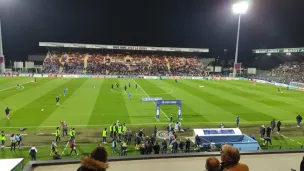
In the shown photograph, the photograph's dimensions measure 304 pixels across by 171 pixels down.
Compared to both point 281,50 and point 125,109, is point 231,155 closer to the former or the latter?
point 125,109

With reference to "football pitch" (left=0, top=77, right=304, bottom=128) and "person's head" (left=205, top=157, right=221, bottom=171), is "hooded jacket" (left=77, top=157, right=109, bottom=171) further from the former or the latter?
"football pitch" (left=0, top=77, right=304, bottom=128)

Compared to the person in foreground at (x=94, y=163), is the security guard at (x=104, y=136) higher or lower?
lower

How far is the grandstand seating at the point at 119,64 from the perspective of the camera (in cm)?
7506

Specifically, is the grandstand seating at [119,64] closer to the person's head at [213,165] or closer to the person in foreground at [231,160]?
the person in foreground at [231,160]

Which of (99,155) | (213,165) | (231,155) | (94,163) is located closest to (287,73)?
(231,155)

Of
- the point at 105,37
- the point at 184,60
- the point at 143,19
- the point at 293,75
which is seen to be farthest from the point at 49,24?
the point at 293,75

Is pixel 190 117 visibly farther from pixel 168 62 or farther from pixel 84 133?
pixel 168 62

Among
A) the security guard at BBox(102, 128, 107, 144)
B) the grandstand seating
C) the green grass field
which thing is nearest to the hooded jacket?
the green grass field

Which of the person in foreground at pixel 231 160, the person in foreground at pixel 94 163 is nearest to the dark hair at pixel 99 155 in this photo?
the person in foreground at pixel 94 163

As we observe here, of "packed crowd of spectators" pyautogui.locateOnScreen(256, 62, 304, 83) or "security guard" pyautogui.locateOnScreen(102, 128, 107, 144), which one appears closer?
"security guard" pyautogui.locateOnScreen(102, 128, 107, 144)

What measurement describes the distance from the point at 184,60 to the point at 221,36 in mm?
14489

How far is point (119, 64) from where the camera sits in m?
79.6

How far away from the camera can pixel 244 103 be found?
3491 centimetres

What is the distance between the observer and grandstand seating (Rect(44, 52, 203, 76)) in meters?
75.1
